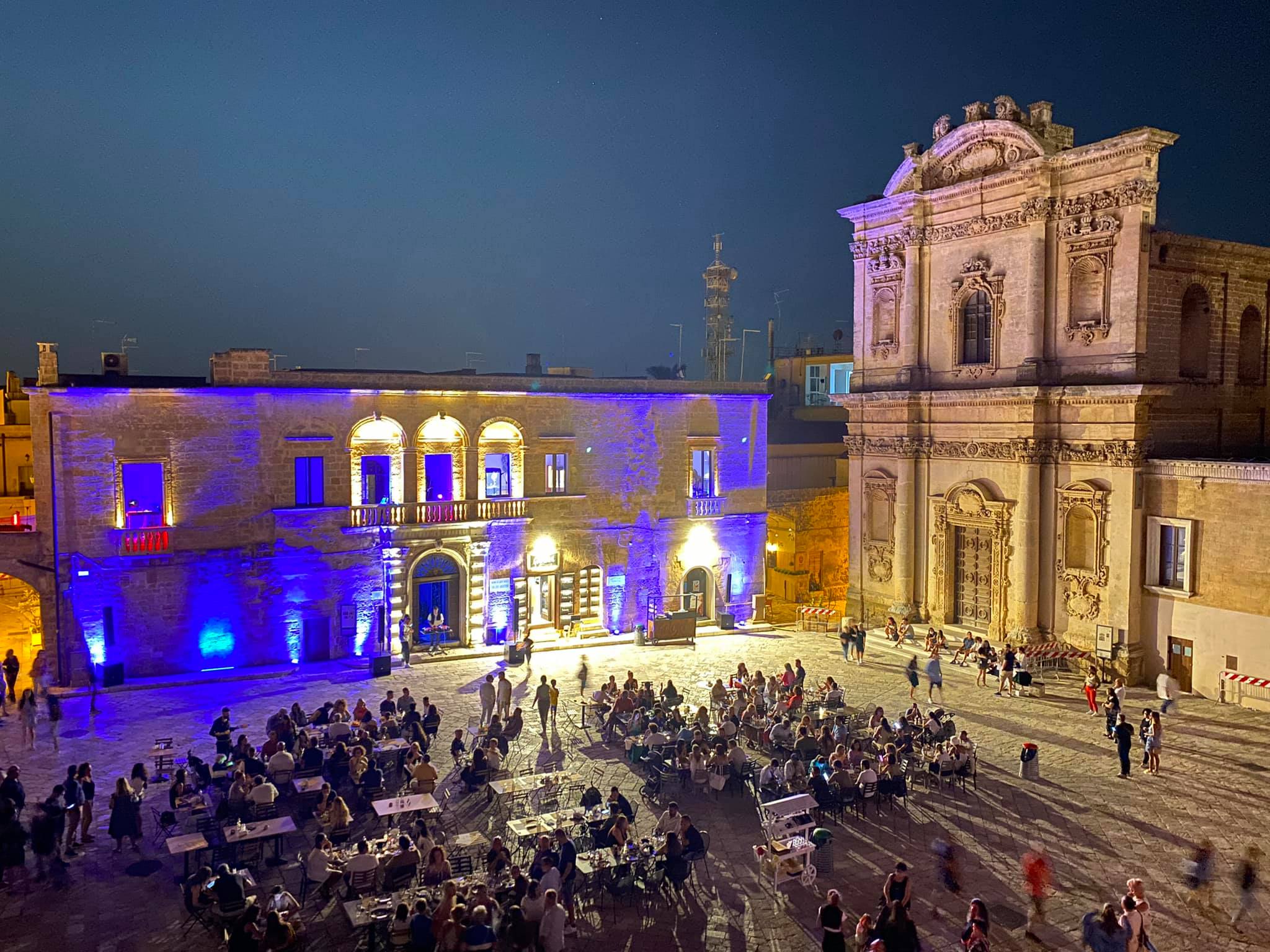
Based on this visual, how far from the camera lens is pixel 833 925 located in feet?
43.5

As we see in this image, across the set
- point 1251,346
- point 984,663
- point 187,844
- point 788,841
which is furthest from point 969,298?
point 187,844

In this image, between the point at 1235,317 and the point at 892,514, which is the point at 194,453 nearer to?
the point at 892,514

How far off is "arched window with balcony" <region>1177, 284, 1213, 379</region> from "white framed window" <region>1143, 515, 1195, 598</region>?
5.59 m

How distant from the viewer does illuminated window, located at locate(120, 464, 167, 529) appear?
93.7 feet

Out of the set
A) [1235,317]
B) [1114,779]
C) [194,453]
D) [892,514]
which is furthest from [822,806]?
[1235,317]

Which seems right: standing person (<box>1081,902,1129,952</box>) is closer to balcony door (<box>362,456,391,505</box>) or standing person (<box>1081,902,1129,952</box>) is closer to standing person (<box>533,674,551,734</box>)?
standing person (<box>533,674,551,734</box>)

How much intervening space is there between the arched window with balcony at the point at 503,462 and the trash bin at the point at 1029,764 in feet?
61.4

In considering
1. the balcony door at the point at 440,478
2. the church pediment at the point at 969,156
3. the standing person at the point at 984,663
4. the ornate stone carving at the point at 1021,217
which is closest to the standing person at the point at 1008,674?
the standing person at the point at 984,663

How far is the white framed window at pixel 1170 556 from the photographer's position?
2822cm

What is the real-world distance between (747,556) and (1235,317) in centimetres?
1898

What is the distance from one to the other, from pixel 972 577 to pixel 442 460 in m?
19.4

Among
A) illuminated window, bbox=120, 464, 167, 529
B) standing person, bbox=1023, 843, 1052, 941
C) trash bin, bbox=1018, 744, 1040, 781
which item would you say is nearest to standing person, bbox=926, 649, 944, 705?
trash bin, bbox=1018, 744, 1040, 781

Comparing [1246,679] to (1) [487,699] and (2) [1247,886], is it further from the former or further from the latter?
(1) [487,699]

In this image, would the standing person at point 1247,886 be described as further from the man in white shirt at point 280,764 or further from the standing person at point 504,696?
the man in white shirt at point 280,764
